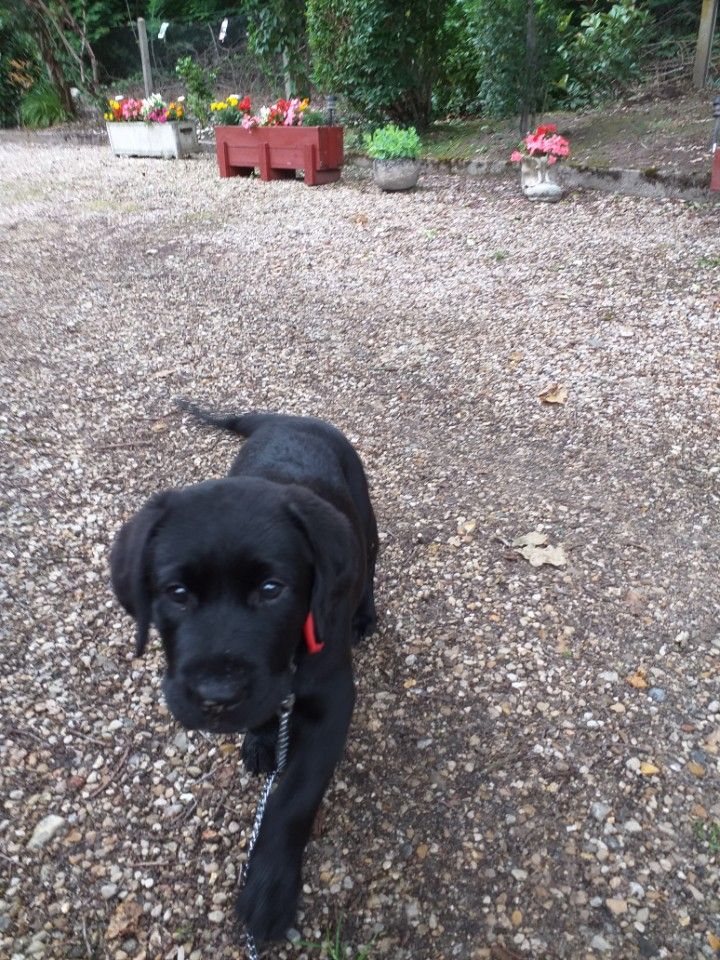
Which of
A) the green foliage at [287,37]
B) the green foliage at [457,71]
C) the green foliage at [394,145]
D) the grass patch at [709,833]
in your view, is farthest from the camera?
the green foliage at [287,37]

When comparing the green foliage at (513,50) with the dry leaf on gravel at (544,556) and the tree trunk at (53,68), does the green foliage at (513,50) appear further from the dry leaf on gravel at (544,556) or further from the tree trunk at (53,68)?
the tree trunk at (53,68)

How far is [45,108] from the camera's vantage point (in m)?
20.6

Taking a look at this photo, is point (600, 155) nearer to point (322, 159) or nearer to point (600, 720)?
point (322, 159)

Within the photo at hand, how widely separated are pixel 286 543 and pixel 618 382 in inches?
147

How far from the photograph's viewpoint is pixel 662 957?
205 cm

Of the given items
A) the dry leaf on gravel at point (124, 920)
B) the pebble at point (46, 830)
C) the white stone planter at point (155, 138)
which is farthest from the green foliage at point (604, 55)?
the dry leaf on gravel at point (124, 920)

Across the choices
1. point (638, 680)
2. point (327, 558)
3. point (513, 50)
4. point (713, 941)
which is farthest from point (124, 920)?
point (513, 50)

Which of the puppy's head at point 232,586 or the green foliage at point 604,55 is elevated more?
the green foliage at point 604,55

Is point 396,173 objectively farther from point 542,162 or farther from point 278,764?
point 278,764

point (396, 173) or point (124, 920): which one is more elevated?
point (396, 173)

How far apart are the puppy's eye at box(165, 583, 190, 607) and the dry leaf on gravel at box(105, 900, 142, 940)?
90cm

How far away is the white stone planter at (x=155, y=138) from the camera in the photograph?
1435cm

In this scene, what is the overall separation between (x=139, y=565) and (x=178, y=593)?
0.46 feet

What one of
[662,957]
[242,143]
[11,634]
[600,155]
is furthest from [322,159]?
[662,957]
